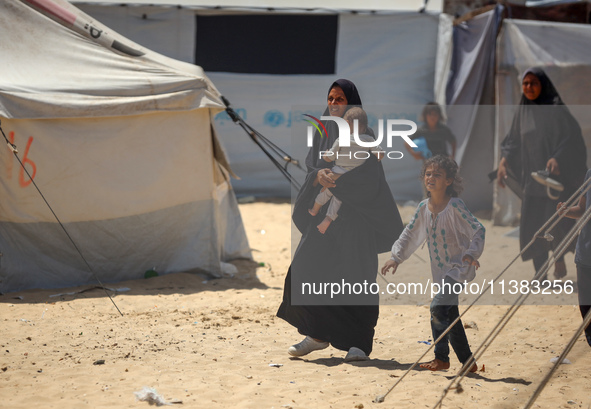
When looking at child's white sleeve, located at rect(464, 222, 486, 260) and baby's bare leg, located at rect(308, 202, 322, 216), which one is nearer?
child's white sleeve, located at rect(464, 222, 486, 260)

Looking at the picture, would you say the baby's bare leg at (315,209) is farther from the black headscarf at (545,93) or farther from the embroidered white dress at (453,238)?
the black headscarf at (545,93)

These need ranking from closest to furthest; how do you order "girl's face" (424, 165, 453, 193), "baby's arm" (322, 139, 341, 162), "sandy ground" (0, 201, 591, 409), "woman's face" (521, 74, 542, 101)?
"sandy ground" (0, 201, 591, 409) → "girl's face" (424, 165, 453, 193) → "baby's arm" (322, 139, 341, 162) → "woman's face" (521, 74, 542, 101)

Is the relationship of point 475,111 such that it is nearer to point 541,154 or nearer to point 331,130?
point 541,154

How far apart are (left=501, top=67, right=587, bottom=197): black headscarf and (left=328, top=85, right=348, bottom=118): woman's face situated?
8.93ft

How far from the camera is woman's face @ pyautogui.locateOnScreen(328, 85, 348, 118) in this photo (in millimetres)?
3922

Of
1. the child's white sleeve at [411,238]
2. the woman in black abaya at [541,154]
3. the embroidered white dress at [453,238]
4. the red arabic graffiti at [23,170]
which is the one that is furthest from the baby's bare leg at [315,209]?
the woman in black abaya at [541,154]

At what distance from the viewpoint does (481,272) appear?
258 inches

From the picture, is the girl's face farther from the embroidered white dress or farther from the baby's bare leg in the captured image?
the baby's bare leg

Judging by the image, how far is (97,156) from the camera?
5.69 m

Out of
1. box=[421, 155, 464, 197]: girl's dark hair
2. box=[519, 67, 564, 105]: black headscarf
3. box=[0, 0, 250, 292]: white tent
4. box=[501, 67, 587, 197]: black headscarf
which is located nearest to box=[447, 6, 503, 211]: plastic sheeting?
box=[501, 67, 587, 197]: black headscarf

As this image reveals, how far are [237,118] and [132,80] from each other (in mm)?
1000

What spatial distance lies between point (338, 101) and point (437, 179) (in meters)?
0.71

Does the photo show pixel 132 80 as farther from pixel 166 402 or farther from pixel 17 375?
pixel 166 402

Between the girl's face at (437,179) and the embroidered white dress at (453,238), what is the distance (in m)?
0.08
